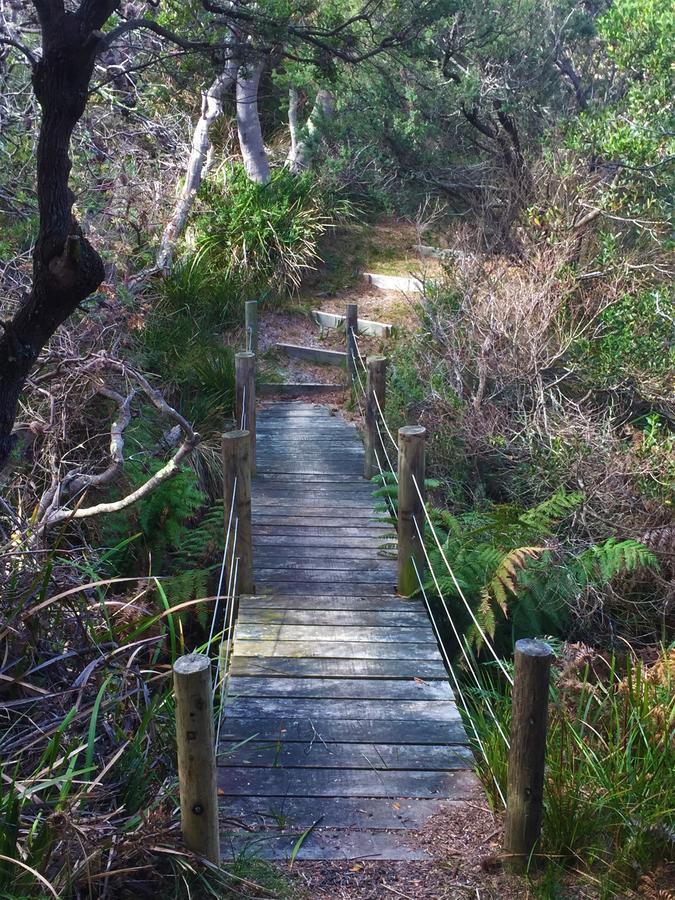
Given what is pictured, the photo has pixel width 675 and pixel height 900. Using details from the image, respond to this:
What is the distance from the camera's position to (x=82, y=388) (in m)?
8.27

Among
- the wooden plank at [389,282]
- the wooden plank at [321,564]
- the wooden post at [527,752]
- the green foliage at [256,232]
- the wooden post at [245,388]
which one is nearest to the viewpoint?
the wooden post at [527,752]

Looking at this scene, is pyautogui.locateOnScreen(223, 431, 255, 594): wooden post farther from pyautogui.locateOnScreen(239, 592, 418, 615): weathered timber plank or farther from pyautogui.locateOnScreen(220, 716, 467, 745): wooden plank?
pyautogui.locateOnScreen(220, 716, 467, 745): wooden plank

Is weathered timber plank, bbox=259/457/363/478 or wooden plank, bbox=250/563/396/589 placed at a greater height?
weathered timber plank, bbox=259/457/363/478

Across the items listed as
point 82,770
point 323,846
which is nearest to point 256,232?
point 323,846

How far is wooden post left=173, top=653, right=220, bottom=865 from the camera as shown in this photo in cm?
313

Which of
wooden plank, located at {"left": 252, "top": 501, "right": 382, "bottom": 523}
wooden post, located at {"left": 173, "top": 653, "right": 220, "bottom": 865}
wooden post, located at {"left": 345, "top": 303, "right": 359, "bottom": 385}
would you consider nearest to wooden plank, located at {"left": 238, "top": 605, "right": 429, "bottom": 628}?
wooden plank, located at {"left": 252, "top": 501, "right": 382, "bottom": 523}

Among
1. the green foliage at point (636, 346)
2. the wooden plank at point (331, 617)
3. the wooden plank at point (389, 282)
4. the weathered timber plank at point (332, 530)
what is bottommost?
the wooden plank at point (331, 617)

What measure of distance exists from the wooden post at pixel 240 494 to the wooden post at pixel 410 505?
989 mm

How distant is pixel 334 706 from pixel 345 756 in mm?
475

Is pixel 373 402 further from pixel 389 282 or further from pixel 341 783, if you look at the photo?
pixel 389 282

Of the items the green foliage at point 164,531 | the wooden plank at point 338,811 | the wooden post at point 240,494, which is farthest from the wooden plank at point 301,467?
the wooden plank at point 338,811

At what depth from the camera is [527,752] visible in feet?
11.1

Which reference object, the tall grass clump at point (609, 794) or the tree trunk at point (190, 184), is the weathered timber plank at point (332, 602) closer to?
the tall grass clump at point (609, 794)

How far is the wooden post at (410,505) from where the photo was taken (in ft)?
19.7
